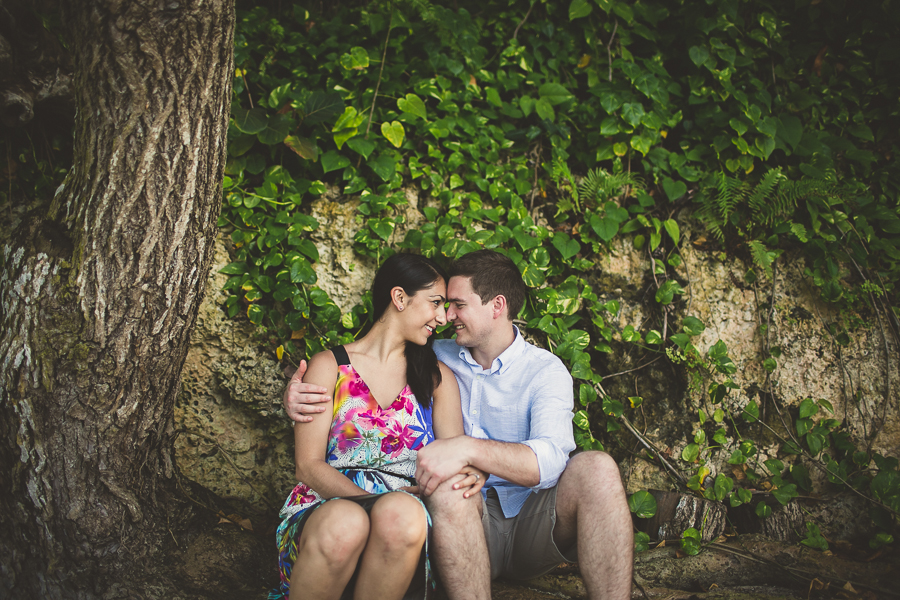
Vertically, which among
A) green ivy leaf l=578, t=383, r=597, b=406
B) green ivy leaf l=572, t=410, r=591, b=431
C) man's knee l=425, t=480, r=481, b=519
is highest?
green ivy leaf l=578, t=383, r=597, b=406

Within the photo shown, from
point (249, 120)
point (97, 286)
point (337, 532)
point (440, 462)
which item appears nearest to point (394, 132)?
point (249, 120)

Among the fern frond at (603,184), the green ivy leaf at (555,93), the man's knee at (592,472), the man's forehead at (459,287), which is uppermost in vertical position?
the green ivy leaf at (555,93)

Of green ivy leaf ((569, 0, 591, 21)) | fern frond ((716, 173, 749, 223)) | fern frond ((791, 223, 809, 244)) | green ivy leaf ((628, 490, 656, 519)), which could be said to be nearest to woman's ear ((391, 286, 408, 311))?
green ivy leaf ((628, 490, 656, 519))

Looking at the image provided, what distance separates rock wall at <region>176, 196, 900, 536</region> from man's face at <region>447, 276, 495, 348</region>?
0.68 metres

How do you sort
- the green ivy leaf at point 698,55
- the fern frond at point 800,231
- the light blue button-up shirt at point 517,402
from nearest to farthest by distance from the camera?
the light blue button-up shirt at point 517,402 < the fern frond at point 800,231 < the green ivy leaf at point 698,55

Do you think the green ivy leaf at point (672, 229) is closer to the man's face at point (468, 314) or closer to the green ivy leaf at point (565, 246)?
the green ivy leaf at point (565, 246)

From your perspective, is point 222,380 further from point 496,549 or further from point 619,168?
point 619,168

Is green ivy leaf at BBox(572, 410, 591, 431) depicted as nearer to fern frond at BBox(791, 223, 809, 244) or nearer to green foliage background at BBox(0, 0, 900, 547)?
green foliage background at BBox(0, 0, 900, 547)

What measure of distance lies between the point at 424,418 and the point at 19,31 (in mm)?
2562

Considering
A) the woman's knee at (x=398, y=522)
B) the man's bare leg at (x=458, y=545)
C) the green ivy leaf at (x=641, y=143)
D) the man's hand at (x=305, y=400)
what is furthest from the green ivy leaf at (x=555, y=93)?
the woman's knee at (x=398, y=522)

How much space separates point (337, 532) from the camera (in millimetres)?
1722

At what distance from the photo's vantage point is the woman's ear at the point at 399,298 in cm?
240

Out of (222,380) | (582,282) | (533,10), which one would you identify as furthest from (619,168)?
(222,380)

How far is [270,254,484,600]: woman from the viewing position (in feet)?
5.74
